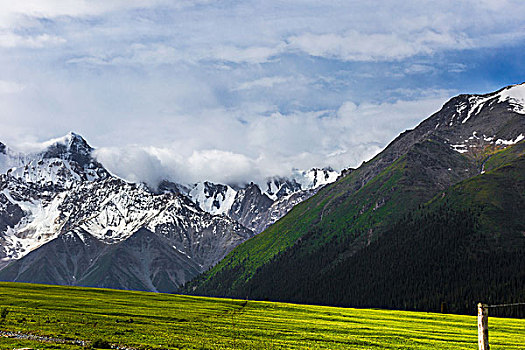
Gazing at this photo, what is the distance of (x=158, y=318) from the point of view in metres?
88.4

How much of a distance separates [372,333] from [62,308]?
2141 inches

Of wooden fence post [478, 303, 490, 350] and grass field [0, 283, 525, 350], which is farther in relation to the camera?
grass field [0, 283, 525, 350]

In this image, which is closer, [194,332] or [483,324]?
[483,324]

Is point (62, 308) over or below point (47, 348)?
over

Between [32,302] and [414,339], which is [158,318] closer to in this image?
[32,302]

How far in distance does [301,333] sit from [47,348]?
39439 millimetres

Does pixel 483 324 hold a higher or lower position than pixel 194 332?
higher

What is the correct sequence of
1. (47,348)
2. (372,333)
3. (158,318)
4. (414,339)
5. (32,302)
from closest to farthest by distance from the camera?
(47,348)
(414,339)
(372,333)
(158,318)
(32,302)

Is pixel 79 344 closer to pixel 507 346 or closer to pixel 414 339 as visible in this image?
pixel 414 339

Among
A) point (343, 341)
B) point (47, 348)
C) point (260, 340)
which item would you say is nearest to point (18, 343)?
point (47, 348)

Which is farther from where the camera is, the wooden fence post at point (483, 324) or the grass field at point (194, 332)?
the grass field at point (194, 332)

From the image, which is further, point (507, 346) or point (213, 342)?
point (507, 346)

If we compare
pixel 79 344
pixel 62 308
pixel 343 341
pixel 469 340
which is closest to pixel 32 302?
pixel 62 308

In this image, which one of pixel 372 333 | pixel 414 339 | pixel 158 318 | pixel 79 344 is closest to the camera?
pixel 79 344
